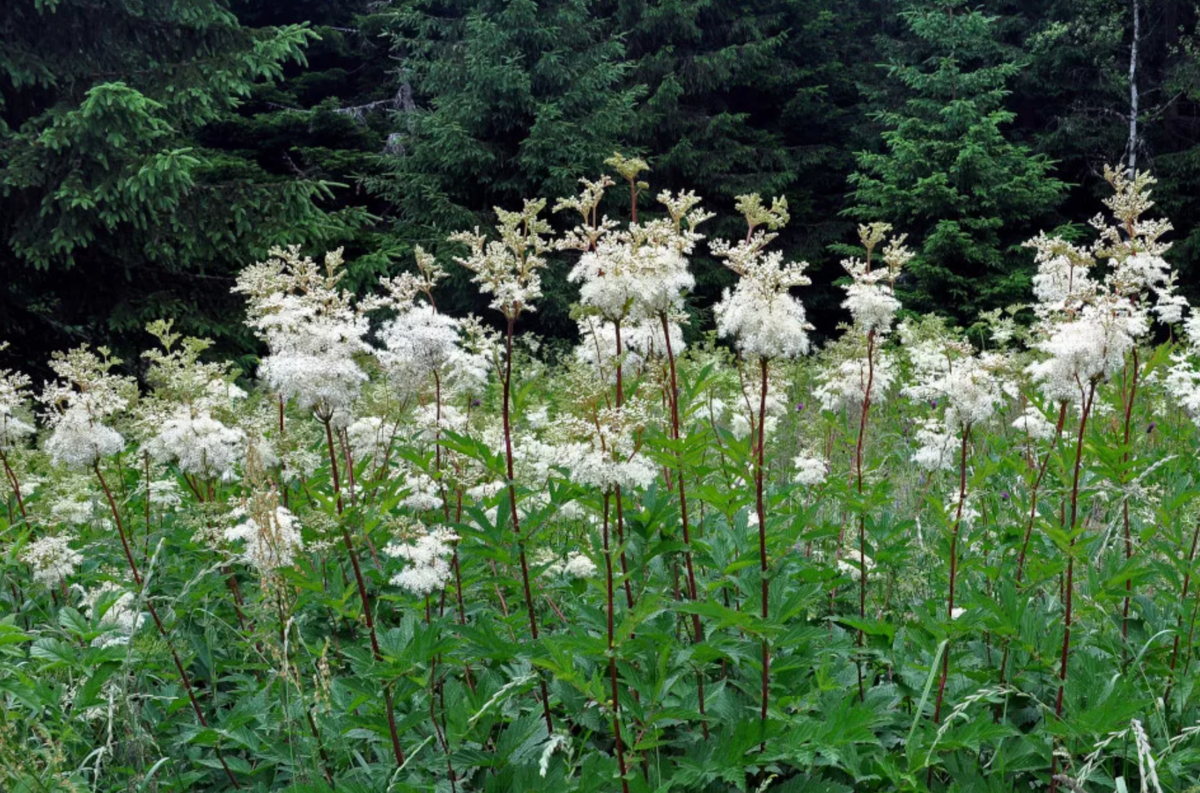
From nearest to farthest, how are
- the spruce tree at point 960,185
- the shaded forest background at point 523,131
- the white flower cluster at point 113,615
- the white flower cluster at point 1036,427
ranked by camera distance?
the white flower cluster at point 113,615
the white flower cluster at point 1036,427
the shaded forest background at point 523,131
the spruce tree at point 960,185

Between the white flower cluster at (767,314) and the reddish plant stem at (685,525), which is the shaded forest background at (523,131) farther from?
the white flower cluster at (767,314)

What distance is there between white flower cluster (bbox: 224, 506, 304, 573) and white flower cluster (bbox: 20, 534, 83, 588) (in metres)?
0.78

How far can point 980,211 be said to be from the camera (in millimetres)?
15289

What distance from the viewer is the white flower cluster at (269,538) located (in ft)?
6.44

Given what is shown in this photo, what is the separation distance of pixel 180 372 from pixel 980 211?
594 inches

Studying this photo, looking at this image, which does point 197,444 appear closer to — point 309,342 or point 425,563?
point 309,342

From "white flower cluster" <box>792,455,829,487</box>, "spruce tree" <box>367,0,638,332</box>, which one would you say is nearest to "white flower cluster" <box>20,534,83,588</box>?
"white flower cluster" <box>792,455,829,487</box>

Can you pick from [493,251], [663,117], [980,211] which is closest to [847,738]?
[493,251]

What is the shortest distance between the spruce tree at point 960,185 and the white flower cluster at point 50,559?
1341 cm

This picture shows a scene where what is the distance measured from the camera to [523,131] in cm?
1327

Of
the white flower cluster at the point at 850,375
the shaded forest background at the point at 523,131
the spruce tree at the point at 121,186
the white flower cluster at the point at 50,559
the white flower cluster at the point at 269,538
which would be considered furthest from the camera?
the shaded forest background at the point at 523,131

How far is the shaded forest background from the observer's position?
8.61m

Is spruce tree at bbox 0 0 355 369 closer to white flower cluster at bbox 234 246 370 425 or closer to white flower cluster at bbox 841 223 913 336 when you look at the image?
white flower cluster at bbox 234 246 370 425

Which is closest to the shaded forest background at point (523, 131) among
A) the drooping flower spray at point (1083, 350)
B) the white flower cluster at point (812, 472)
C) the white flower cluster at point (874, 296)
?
the white flower cluster at point (812, 472)
